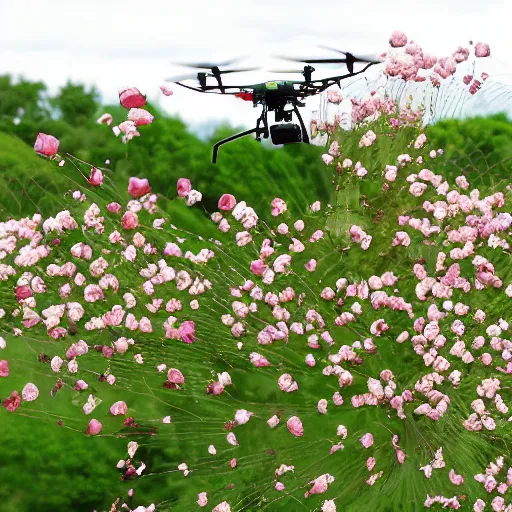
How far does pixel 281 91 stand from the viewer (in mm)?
3607

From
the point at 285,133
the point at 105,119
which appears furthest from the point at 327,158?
the point at 105,119

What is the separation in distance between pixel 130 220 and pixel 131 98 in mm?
676

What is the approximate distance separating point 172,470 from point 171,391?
0.38m

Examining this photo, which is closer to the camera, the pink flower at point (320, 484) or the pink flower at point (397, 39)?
the pink flower at point (320, 484)

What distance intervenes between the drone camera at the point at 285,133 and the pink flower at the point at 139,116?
68 centimetres

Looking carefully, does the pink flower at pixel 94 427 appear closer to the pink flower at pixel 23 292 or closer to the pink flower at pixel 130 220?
the pink flower at pixel 23 292

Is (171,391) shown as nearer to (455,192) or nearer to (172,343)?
(172,343)

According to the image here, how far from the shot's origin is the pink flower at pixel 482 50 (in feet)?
13.3

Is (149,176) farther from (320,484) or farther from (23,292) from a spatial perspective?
(320,484)

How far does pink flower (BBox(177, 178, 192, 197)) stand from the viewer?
3846 mm

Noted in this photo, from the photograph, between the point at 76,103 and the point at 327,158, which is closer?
the point at 76,103

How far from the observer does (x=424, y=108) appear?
4105mm

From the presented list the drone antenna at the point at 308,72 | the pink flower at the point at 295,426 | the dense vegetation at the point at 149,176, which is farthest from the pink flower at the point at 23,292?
the drone antenna at the point at 308,72

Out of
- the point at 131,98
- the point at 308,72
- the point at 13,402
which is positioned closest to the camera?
the point at 13,402
